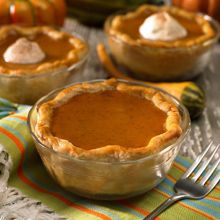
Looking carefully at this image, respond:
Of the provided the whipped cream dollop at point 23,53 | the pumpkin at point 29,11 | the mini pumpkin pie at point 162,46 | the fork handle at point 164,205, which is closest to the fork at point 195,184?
the fork handle at point 164,205

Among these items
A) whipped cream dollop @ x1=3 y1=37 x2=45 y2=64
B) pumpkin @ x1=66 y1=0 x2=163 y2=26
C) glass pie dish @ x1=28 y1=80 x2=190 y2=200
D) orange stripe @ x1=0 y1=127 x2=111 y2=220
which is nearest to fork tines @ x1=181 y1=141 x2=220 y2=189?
glass pie dish @ x1=28 y1=80 x2=190 y2=200

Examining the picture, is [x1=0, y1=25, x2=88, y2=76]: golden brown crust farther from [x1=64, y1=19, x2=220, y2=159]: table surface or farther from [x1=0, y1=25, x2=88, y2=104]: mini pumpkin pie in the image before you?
[x1=64, y1=19, x2=220, y2=159]: table surface

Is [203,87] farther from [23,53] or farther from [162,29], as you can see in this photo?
[23,53]

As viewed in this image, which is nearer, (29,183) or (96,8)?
(29,183)

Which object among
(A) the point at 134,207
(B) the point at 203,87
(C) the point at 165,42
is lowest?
(B) the point at 203,87

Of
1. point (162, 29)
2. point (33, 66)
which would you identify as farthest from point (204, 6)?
point (33, 66)

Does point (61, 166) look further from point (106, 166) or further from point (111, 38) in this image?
point (111, 38)
